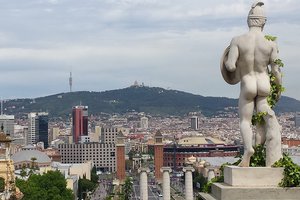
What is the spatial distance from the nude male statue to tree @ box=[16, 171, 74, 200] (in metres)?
31.0

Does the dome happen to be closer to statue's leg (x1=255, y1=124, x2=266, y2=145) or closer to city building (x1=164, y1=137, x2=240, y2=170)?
city building (x1=164, y1=137, x2=240, y2=170)

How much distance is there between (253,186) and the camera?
8.70 meters

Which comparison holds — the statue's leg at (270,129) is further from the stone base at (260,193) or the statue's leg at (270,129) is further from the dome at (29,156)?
the dome at (29,156)

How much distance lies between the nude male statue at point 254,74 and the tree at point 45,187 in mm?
30979

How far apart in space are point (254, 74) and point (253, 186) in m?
1.47

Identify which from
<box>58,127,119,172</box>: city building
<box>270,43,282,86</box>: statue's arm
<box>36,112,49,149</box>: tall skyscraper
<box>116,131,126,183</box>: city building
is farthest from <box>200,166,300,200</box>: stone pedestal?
<box>36,112,49,149</box>: tall skyscraper

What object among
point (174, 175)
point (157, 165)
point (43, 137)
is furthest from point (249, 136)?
point (43, 137)

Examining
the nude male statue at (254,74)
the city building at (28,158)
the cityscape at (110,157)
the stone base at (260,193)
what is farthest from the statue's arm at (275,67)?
the city building at (28,158)

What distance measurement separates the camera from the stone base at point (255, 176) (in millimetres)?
8750

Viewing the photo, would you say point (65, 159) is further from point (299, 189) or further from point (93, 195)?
point (299, 189)

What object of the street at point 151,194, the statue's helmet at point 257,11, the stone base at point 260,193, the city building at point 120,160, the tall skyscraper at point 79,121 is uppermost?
the tall skyscraper at point 79,121

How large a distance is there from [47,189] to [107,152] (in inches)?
3877

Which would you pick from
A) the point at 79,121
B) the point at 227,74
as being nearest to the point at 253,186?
the point at 227,74

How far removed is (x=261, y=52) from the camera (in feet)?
30.2
